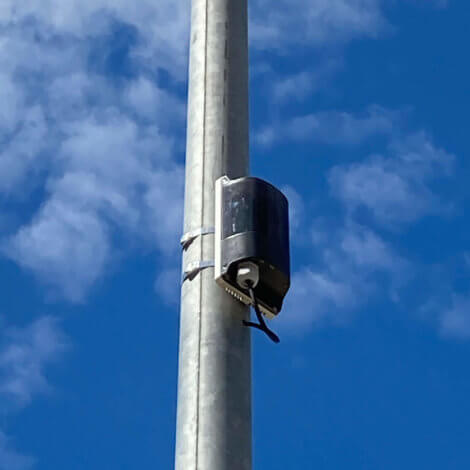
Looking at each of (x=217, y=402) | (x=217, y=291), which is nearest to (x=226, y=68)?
(x=217, y=291)

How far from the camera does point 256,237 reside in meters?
4.99

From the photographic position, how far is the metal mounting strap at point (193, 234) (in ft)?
17.1

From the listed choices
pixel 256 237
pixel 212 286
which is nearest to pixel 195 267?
pixel 212 286

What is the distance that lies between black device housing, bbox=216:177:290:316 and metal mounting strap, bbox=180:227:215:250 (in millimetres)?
78

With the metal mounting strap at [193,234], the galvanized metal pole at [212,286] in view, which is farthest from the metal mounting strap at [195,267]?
the metal mounting strap at [193,234]

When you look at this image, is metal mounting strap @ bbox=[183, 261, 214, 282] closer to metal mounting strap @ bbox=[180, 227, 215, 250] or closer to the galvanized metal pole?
the galvanized metal pole

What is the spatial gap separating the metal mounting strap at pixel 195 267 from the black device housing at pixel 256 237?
6 centimetres

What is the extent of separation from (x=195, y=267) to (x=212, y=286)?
113 mm

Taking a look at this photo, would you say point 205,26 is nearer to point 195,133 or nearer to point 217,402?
point 195,133

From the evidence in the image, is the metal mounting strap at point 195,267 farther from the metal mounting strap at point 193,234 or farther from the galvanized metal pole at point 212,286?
the metal mounting strap at point 193,234

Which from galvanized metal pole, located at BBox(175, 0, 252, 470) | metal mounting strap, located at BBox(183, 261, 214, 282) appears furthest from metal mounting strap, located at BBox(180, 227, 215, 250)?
metal mounting strap, located at BBox(183, 261, 214, 282)

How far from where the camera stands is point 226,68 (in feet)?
18.6

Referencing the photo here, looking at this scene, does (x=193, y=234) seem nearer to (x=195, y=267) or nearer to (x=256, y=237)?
(x=195, y=267)

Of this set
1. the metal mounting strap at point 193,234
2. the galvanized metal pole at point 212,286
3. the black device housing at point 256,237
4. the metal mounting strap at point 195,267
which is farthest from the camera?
the metal mounting strap at point 193,234
